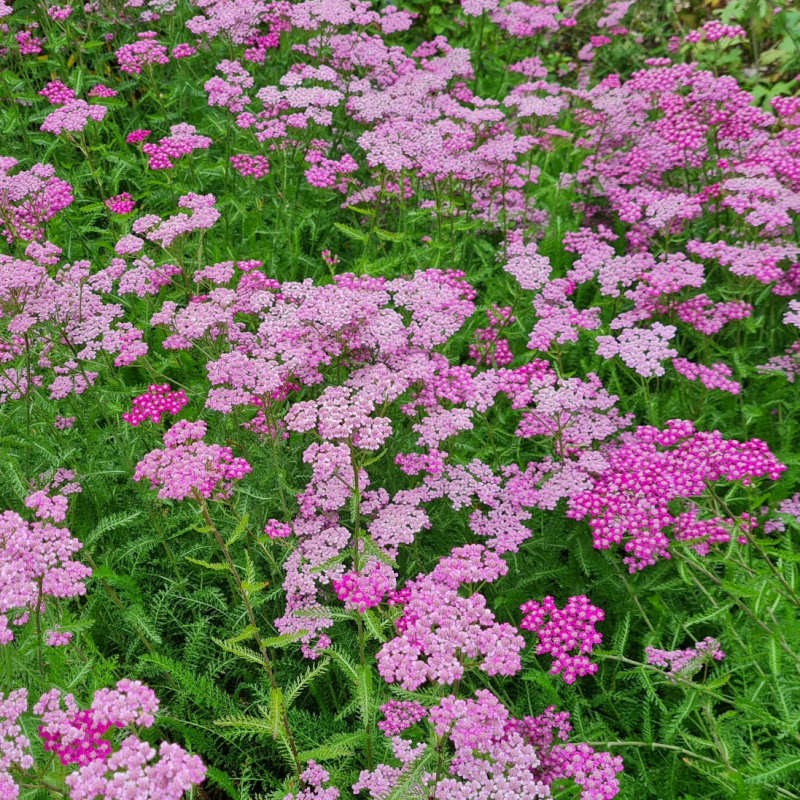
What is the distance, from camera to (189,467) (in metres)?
3.12

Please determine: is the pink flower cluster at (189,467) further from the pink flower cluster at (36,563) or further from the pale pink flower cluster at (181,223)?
the pale pink flower cluster at (181,223)

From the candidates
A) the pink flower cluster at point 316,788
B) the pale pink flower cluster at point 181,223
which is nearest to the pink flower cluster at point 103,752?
the pink flower cluster at point 316,788

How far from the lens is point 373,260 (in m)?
5.73

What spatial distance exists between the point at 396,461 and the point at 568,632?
1.17 metres

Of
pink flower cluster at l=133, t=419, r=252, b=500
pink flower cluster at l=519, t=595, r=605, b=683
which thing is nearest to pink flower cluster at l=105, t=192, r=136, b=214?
pink flower cluster at l=133, t=419, r=252, b=500

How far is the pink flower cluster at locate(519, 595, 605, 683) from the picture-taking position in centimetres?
312

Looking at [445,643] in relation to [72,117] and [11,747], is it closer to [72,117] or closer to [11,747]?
[11,747]

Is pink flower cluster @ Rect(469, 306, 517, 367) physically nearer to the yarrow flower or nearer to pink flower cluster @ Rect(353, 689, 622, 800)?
the yarrow flower

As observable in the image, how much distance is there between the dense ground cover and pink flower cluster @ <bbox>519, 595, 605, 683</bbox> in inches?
0.6

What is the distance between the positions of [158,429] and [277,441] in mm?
990

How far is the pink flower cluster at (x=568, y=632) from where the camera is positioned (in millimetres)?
3115

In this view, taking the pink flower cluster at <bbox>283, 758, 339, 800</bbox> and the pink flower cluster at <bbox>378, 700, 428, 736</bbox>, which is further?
the pink flower cluster at <bbox>378, 700, 428, 736</bbox>

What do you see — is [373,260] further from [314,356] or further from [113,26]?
[113,26]

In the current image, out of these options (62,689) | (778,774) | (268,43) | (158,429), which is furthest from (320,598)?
(268,43)
